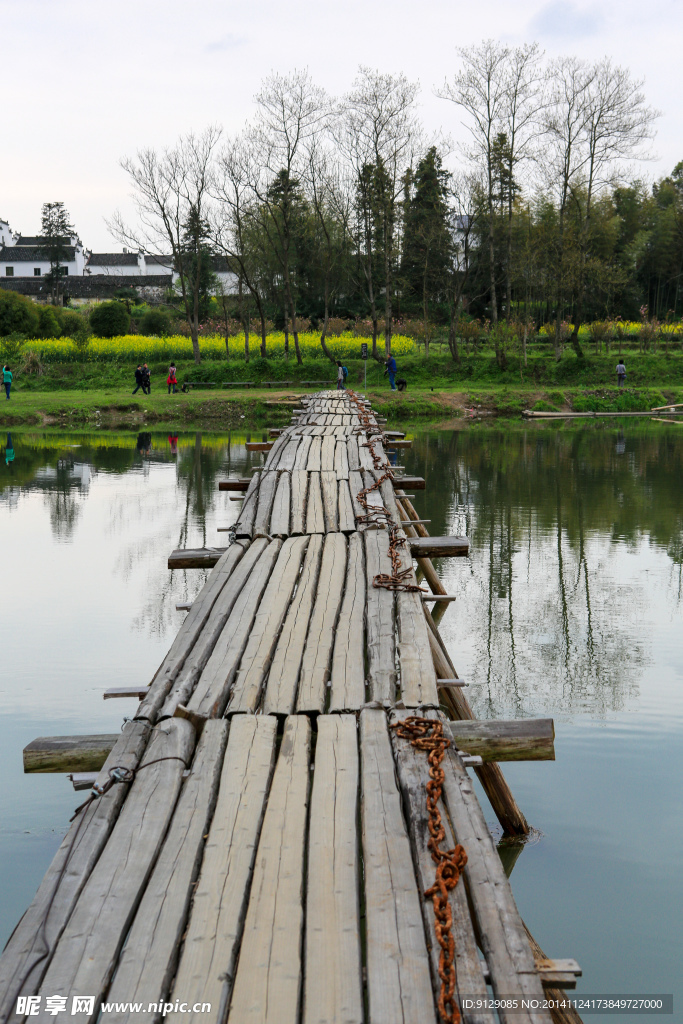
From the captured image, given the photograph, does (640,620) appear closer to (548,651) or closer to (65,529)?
(548,651)

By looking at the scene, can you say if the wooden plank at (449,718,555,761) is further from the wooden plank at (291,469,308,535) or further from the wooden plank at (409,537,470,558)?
the wooden plank at (291,469,308,535)

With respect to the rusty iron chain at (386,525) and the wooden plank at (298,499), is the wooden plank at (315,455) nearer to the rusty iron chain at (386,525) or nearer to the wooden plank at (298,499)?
the wooden plank at (298,499)

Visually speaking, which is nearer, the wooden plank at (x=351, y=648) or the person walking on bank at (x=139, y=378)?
the wooden plank at (x=351, y=648)

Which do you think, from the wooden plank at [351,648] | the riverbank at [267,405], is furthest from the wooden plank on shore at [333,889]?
the riverbank at [267,405]

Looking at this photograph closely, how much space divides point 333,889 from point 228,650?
1.88m

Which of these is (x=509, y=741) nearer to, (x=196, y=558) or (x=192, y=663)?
(x=192, y=663)

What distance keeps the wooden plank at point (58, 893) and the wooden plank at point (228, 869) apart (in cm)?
35

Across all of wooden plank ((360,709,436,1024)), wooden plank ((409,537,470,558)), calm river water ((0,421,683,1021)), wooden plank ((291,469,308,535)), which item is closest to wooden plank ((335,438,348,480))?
wooden plank ((291,469,308,535))

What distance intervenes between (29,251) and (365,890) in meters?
75.5

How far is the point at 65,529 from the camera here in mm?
12984

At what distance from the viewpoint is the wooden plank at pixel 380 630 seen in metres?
3.93

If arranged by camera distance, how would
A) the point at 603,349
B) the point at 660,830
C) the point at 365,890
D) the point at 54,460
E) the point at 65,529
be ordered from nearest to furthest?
the point at 365,890
the point at 660,830
the point at 65,529
the point at 54,460
the point at 603,349

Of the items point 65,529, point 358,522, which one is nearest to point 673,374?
point 65,529

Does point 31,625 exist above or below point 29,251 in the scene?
below
